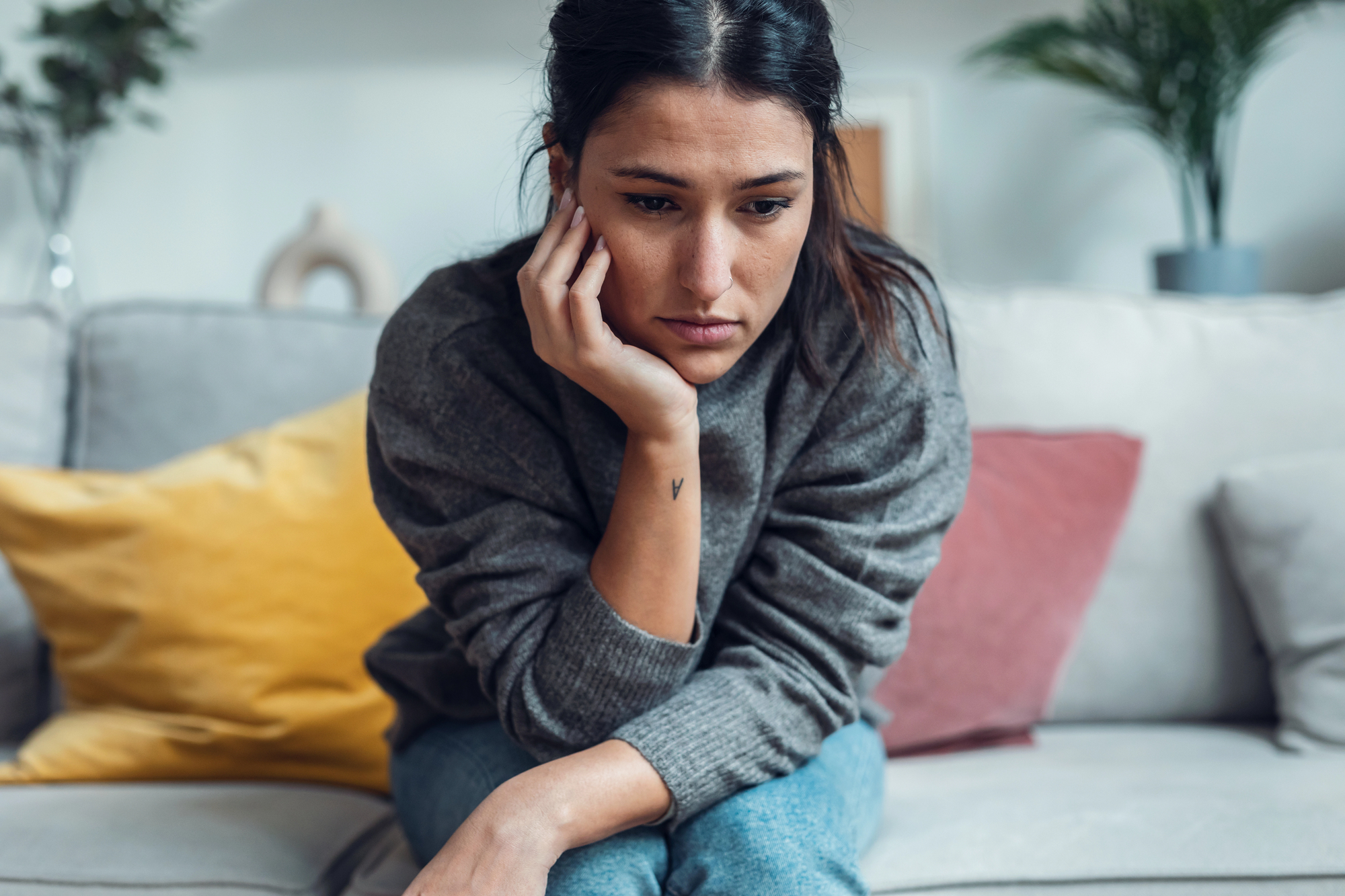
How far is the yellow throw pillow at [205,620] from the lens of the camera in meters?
1.16

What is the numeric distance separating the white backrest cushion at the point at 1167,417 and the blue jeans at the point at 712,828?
19.3 inches

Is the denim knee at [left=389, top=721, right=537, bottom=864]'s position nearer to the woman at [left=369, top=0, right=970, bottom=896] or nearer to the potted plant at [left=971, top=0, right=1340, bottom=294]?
the woman at [left=369, top=0, right=970, bottom=896]

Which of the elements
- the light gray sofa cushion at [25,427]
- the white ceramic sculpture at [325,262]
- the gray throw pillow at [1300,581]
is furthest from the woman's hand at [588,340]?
the white ceramic sculpture at [325,262]

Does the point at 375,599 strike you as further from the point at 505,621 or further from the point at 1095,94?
the point at 1095,94

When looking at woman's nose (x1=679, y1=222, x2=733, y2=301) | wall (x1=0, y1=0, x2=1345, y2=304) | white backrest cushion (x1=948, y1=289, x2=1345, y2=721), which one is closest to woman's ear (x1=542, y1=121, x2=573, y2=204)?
woman's nose (x1=679, y1=222, x2=733, y2=301)

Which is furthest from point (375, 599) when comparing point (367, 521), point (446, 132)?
point (446, 132)

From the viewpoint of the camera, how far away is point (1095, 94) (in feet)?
7.25

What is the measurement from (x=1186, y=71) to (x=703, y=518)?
1591mm

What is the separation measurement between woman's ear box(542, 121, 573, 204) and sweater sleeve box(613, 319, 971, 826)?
11.9 inches

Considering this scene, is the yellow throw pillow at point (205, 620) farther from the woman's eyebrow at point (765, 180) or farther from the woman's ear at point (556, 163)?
the woman's eyebrow at point (765, 180)

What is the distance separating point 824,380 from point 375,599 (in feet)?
2.09

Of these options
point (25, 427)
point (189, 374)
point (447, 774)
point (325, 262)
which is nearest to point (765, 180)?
point (447, 774)

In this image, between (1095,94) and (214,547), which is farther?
(1095,94)

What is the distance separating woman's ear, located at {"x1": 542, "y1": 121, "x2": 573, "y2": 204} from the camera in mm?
831
